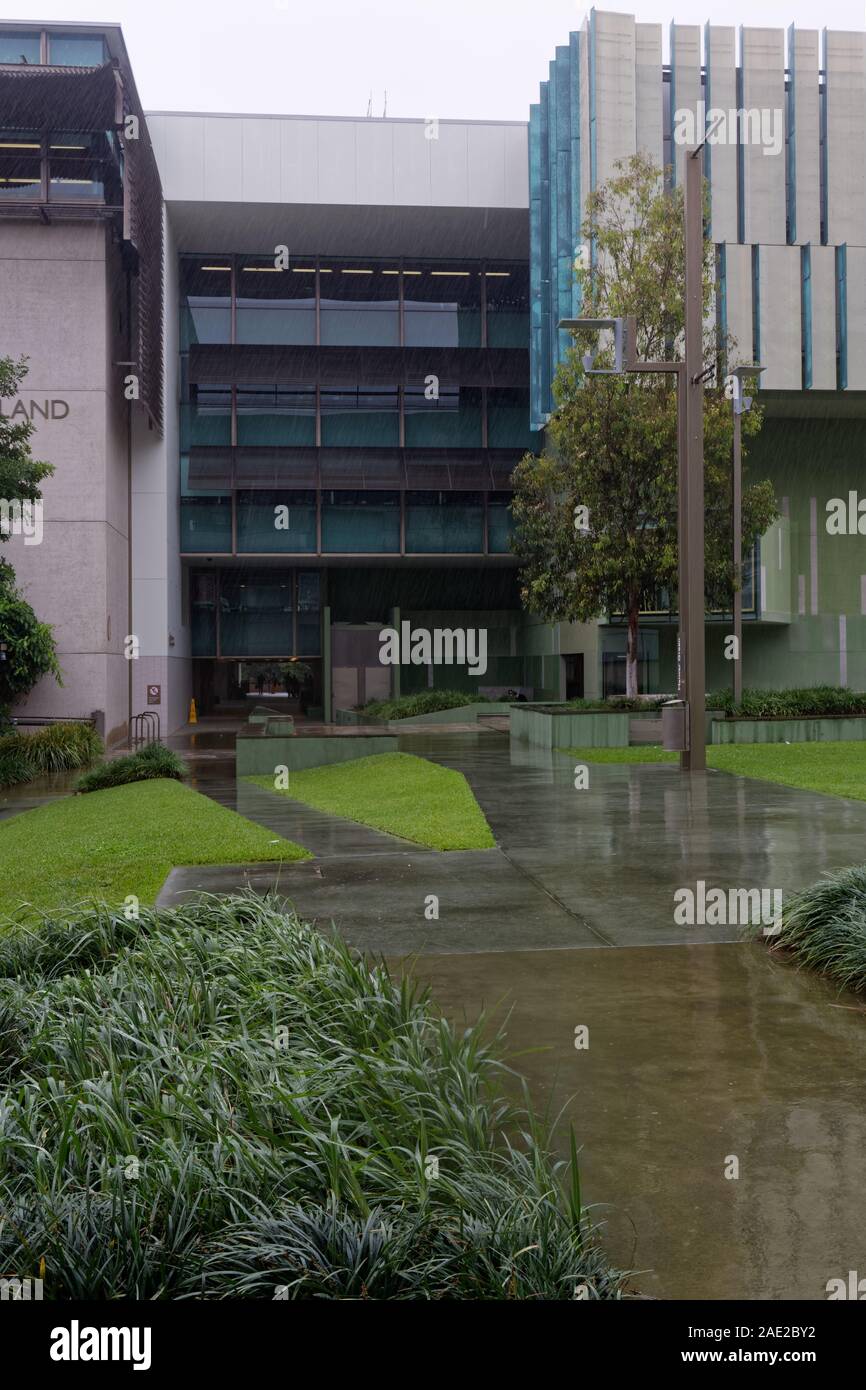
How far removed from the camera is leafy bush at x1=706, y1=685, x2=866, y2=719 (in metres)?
26.0

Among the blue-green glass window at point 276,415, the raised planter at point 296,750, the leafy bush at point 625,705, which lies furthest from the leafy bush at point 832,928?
the blue-green glass window at point 276,415

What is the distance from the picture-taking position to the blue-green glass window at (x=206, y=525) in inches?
1679

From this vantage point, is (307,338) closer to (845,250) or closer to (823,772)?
(845,250)

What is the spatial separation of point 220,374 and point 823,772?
30013mm

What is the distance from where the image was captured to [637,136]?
112 ft

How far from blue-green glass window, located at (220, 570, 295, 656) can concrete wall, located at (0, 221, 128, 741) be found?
14.0 metres

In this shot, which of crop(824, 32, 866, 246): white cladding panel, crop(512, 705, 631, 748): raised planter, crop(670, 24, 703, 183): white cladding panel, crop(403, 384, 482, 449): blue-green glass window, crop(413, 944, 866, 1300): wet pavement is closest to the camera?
crop(413, 944, 866, 1300): wet pavement

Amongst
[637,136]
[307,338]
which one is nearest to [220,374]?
[307,338]

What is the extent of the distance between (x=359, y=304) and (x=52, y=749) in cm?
2430

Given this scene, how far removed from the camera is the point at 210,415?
43375 mm

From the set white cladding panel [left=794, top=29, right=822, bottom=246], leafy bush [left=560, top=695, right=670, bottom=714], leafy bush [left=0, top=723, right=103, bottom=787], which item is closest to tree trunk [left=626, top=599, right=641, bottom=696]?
leafy bush [left=560, top=695, right=670, bottom=714]

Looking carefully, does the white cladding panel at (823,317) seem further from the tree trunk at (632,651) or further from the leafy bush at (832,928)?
the leafy bush at (832,928)

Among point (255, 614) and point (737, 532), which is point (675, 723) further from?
point (255, 614)

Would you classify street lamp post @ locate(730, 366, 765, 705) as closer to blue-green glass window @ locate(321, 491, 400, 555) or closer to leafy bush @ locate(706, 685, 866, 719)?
leafy bush @ locate(706, 685, 866, 719)
